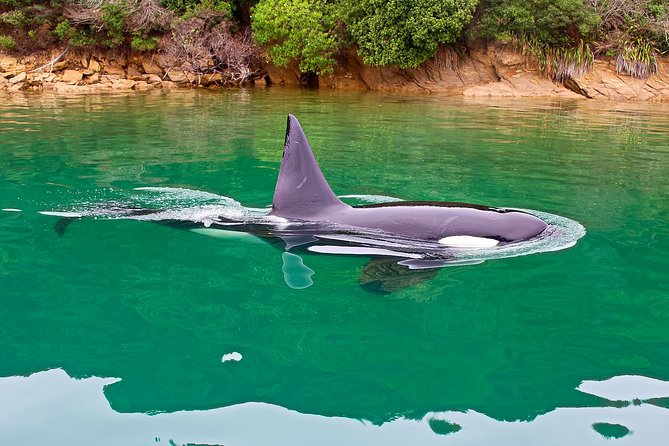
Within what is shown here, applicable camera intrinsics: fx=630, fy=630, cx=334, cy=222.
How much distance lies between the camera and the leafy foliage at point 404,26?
74.4ft

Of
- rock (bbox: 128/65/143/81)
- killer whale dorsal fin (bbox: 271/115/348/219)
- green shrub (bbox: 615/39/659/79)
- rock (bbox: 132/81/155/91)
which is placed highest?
green shrub (bbox: 615/39/659/79)

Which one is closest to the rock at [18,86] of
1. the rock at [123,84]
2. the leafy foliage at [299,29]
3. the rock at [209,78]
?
the rock at [123,84]

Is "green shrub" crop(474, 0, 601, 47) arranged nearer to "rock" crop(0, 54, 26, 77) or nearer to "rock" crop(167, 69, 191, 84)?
"rock" crop(167, 69, 191, 84)

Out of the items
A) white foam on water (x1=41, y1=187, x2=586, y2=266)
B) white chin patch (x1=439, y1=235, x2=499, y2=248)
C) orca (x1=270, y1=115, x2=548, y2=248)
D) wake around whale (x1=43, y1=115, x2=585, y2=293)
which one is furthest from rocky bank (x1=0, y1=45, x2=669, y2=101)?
white chin patch (x1=439, y1=235, x2=499, y2=248)

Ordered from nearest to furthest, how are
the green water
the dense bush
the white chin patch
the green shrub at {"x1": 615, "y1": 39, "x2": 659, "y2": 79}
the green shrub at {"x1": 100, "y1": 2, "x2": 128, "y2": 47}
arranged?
the green water, the white chin patch, the green shrub at {"x1": 615, "y1": 39, "x2": 659, "y2": 79}, the dense bush, the green shrub at {"x1": 100, "y1": 2, "x2": 128, "y2": 47}

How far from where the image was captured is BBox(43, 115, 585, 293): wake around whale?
465cm

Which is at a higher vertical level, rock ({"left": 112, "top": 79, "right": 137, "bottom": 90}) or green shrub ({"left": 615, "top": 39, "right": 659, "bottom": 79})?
green shrub ({"left": 615, "top": 39, "right": 659, "bottom": 79})

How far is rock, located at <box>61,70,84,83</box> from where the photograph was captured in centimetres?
2606

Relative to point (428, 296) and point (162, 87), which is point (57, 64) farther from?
point (428, 296)

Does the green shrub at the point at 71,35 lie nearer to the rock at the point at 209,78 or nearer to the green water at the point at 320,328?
the rock at the point at 209,78

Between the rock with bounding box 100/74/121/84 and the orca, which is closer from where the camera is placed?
the orca

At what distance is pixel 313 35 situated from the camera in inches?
982

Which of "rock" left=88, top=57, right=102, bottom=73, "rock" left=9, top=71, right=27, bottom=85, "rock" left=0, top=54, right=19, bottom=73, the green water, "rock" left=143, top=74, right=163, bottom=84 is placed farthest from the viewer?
"rock" left=88, top=57, right=102, bottom=73

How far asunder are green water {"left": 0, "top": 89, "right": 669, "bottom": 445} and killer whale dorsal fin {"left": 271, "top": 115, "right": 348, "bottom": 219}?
1.60ft
